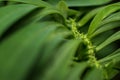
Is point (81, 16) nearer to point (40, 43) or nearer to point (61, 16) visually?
point (61, 16)

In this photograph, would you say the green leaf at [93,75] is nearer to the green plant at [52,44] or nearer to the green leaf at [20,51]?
the green plant at [52,44]

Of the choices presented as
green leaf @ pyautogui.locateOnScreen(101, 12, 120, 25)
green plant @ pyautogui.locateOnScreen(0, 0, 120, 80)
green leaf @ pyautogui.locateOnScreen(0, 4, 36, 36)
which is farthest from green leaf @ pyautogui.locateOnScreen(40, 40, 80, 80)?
green leaf @ pyautogui.locateOnScreen(101, 12, 120, 25)

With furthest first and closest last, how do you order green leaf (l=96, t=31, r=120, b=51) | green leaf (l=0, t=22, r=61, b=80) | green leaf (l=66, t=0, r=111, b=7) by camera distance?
green leaf (l=66, t=0, r=111, b=7), green leaf (l=96, t=31, r=120, b=51), green leaf (l=0, t=22, r=61, b=80)

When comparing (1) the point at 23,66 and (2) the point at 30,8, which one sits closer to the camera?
(1) the point at 23,66

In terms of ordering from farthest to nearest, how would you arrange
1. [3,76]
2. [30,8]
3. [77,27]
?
[77,27], [30,8], [3,76]

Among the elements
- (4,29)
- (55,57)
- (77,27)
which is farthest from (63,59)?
(77,27)

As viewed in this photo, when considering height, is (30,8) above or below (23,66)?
above

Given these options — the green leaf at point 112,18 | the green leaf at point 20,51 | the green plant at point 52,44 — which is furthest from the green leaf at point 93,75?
the green leaf at point 112,18

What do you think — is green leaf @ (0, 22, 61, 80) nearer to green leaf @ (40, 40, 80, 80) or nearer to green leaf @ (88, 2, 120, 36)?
green leaf @ (40, 40, 80, 80)
